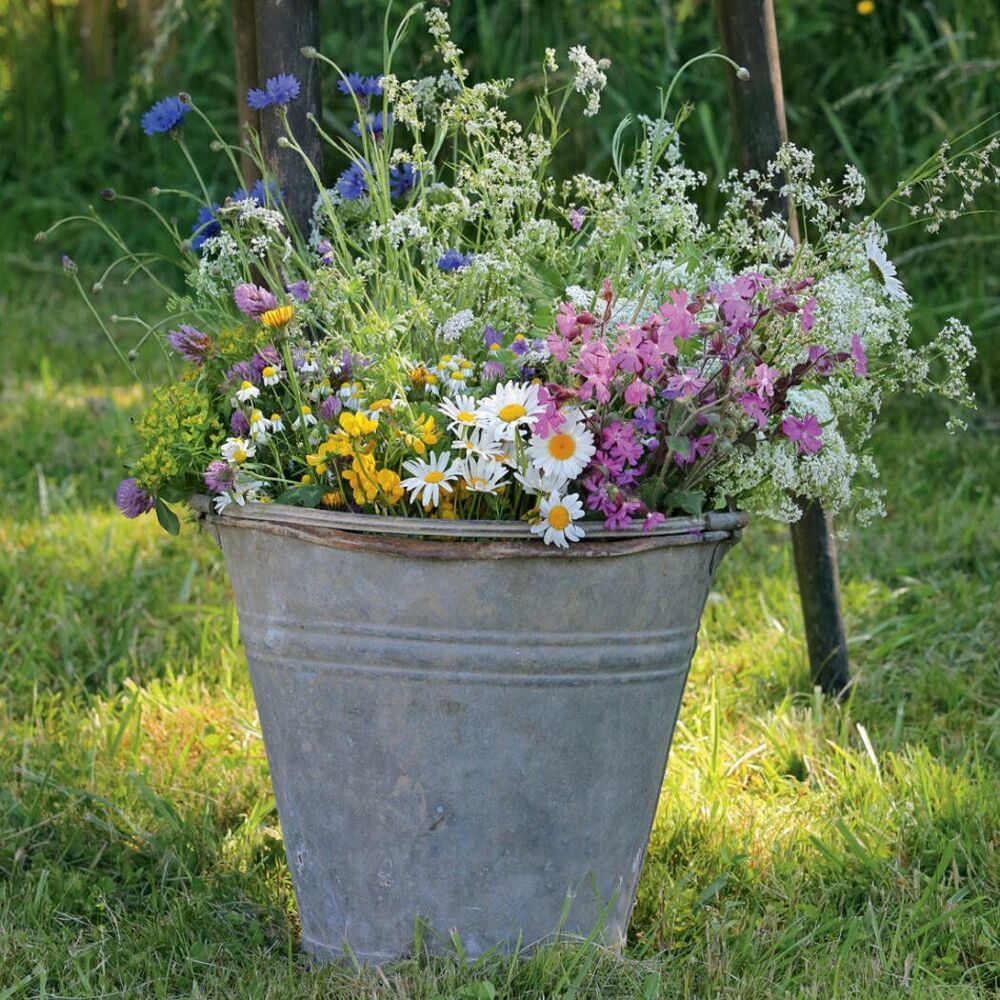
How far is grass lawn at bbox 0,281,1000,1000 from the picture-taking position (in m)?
1.68

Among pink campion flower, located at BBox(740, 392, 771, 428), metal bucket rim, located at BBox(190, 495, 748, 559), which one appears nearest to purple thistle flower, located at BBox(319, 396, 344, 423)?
metal bucket rim, located at BBox(190, 495, 748, 559)

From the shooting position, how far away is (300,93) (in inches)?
73.4

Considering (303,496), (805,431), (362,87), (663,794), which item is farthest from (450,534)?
(663,794)

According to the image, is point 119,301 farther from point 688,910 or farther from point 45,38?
point 688,910

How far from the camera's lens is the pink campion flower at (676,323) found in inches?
57.7

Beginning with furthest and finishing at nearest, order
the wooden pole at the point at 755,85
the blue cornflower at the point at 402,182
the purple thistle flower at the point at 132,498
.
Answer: the wooden pole at the point at 755,85, the blue cornflower at the point at 402,182, the purple thistle flower at the point at 132,498

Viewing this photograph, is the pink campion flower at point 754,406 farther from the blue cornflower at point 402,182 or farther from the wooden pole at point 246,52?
the wooden pole at point 246,52

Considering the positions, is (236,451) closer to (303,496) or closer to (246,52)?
Answer: (303,496)

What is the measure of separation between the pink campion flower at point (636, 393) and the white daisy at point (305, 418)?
0.36 metres

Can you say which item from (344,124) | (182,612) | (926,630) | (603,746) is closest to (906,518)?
(926,630)

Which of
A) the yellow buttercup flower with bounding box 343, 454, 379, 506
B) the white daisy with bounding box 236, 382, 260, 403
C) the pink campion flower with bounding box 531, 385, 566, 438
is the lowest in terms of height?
the yellow buttercup flower with bounding box 343, 454, 379, 506

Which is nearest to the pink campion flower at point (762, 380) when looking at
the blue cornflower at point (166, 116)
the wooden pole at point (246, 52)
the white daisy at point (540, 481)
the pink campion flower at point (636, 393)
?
the pink campion flower at point (636, 393)

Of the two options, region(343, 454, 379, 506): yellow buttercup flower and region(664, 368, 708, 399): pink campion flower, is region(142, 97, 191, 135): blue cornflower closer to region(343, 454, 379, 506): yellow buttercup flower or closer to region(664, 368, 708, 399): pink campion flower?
region(343, 454, 379, 506): yellow buttercup flower

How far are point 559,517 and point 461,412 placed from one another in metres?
0.15
